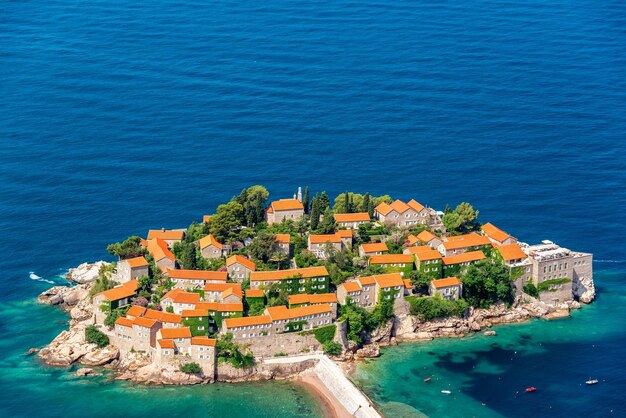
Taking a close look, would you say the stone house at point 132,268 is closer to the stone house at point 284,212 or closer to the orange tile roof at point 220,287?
the orange tile roof at point 220,287

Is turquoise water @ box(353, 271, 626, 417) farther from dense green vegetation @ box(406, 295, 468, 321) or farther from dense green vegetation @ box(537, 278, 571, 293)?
dense green vegetation @ box(537, 278, 571, 293)

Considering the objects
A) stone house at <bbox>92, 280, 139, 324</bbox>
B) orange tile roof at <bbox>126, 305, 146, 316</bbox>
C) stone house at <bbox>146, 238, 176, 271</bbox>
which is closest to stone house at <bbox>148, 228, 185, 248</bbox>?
stone house at <bbox>146, 238, 176, 271</bbox>

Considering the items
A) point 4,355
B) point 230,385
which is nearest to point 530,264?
point 230,385

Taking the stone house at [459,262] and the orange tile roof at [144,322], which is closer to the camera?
the orange tile roof at [144,322]

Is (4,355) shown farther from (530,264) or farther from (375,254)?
(530,264)

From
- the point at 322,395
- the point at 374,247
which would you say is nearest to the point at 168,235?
the point at 374,247

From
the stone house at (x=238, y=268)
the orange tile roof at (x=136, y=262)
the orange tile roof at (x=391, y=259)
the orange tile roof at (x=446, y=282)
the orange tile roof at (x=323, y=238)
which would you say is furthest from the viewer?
the orange tile roof at (x=323, y=238)

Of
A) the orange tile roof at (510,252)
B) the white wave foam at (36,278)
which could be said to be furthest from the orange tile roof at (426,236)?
the white wave foam at (36,278)
